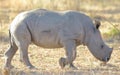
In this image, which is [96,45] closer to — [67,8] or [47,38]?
[47,38]

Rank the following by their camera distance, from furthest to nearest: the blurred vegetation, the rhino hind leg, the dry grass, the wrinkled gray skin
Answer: the blurred vegetation < the rhino hind leg < the wrinkled gray skin < the dry grass

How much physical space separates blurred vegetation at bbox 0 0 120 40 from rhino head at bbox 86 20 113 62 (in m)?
5.31

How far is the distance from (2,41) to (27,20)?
3.81 m

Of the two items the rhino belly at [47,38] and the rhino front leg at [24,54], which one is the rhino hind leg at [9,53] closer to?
the rhino front leg at [24,54]

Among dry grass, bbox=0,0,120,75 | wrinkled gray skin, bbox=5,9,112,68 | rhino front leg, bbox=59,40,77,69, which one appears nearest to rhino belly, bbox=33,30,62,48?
wrinkled gray skin, bbox=5,9,112,68

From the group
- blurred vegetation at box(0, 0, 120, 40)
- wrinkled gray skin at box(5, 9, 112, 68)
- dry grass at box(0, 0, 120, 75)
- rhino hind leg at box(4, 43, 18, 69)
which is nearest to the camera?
dry grass at box(0, 0, 120, 75)

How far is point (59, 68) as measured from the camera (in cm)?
1172

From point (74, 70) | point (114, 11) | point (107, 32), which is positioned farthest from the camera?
point (114, 11)

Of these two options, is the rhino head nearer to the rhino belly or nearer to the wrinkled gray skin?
the wrinkled gray skin

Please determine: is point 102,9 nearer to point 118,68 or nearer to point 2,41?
point 2,41

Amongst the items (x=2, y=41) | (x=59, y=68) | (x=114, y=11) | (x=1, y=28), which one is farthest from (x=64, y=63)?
(x=114, y=11)

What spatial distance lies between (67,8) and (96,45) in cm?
1021

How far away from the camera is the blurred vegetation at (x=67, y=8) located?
1986 centimetres

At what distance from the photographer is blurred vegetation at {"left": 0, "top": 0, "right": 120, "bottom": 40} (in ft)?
65.2
